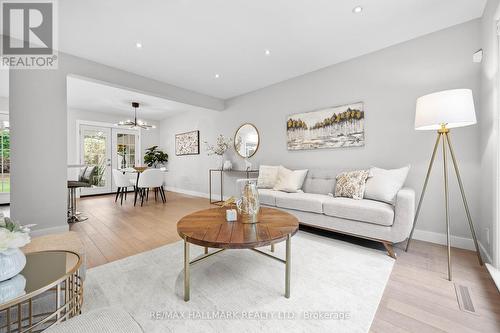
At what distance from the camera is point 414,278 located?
70.2 inches

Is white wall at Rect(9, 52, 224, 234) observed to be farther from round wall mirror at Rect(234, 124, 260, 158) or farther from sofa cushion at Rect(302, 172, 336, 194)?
sofa cushion at Rect(302, 172, 336, 194)

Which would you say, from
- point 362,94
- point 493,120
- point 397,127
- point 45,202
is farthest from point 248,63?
point 45,202

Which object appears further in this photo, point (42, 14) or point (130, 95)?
point (130, 95)

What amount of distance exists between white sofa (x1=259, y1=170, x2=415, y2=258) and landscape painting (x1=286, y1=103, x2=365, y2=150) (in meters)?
0.53

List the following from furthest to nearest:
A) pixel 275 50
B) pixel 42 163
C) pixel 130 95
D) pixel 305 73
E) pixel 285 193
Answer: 1. pixel 130 95
2. pixel 305 73
3. pixel 285 193
4. pixel 275 50
5. pixel 42 163

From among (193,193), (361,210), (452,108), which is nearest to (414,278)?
(361,210)

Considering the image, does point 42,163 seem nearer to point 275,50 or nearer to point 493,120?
point 275,50

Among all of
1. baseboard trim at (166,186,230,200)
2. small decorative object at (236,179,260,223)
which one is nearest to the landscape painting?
small decorative object at (236,179,260,223)

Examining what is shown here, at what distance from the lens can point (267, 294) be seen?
1.54 metres

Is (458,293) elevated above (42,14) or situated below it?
below

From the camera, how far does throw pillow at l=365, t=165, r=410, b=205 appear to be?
244 centimetres

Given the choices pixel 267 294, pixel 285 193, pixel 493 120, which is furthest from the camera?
pixel 285 193

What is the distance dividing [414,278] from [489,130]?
62.4 inches

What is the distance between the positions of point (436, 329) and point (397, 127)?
2.33 metres
